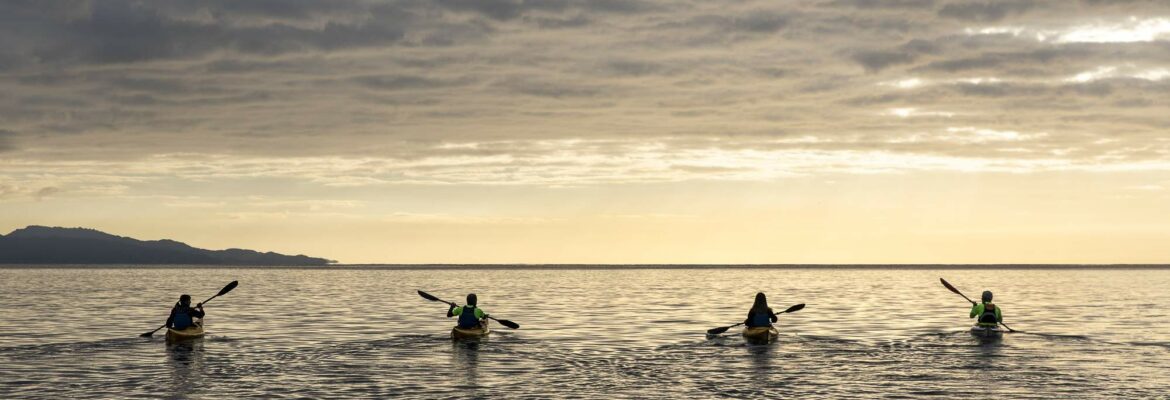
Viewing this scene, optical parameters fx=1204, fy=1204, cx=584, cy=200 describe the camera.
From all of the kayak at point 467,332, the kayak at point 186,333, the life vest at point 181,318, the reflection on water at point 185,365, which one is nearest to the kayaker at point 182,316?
the life vest at point 181,318

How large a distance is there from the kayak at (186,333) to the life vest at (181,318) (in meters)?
0.16

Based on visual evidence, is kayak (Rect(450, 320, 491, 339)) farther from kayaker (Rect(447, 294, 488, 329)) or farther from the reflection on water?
the reflection on water

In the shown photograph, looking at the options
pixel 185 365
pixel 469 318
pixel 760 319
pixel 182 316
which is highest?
pixel 182 316

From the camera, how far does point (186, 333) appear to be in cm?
4566

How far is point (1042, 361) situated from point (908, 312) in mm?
34012

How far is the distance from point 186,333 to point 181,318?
604 millimetres

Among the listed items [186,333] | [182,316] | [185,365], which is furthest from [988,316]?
[182,316]

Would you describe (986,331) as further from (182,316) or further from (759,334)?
(182,316)

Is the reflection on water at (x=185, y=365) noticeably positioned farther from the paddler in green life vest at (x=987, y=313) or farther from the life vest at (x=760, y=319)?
the paddler in green life vest at (x=987, y=313)

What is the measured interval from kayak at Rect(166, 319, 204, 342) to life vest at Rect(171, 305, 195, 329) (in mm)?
159

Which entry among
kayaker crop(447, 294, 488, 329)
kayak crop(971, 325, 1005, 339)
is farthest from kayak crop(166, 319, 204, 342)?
kayak crop(971, 325, 1005, 339)

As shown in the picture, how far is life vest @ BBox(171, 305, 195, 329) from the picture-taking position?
45.7 metres

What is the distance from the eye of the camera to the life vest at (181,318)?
4566 cm

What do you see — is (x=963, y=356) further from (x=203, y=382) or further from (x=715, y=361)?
(x=203, y=382)
